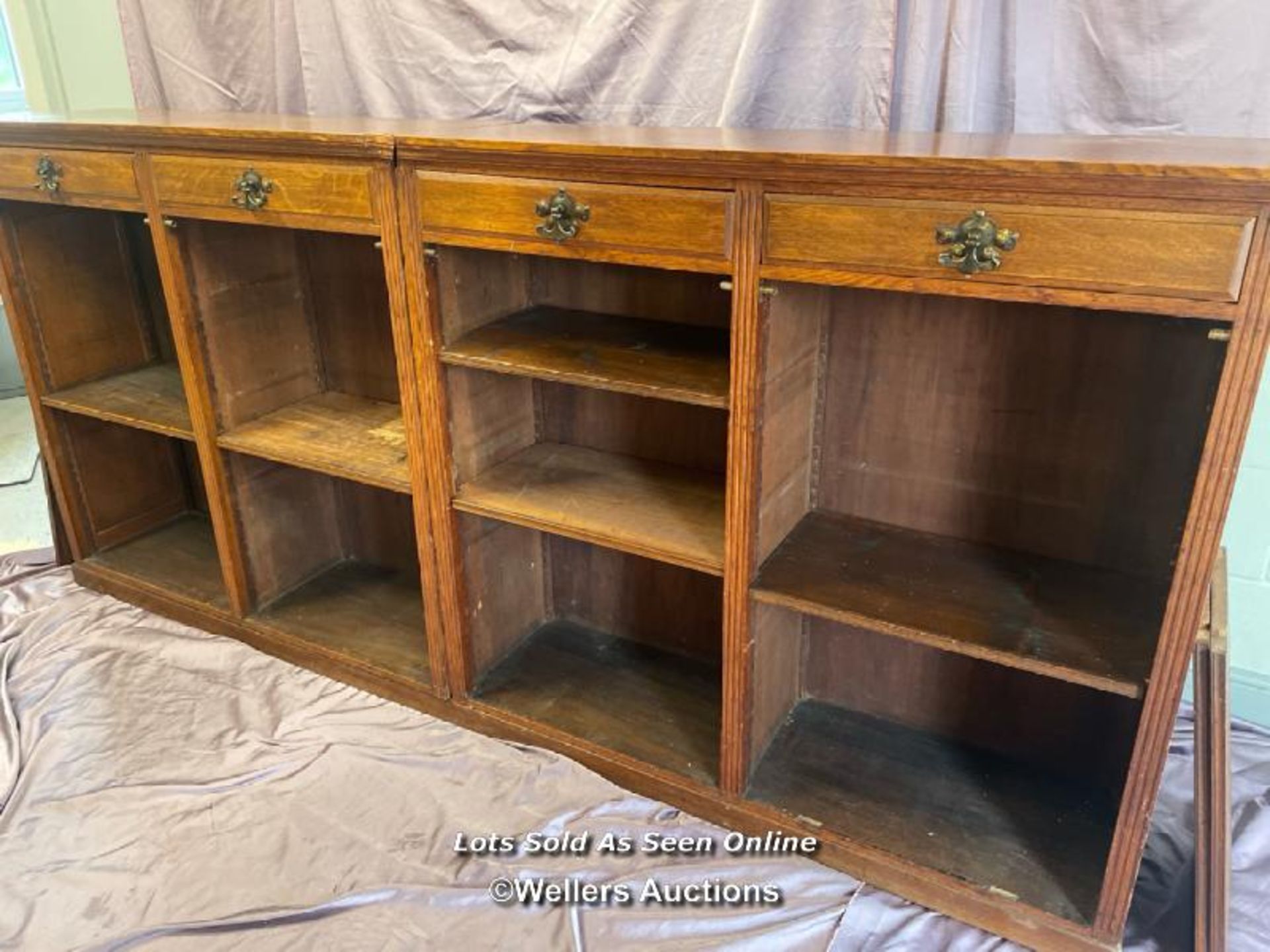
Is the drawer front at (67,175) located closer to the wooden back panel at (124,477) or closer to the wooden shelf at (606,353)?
the wooden back panel at (124,477)

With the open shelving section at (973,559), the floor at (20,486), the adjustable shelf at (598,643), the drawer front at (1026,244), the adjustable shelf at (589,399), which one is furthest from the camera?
the floor at (20,486)

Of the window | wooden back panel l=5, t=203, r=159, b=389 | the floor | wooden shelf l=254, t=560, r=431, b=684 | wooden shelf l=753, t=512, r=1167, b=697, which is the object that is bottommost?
the floor

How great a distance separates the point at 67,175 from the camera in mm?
1965

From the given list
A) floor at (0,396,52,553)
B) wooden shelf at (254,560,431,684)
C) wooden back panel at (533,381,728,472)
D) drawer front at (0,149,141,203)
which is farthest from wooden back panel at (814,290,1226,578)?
floor at (0,396,52,553)

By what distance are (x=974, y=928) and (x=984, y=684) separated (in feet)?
1.39

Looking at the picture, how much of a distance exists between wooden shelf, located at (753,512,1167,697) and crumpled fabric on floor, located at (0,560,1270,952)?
466 millimetres

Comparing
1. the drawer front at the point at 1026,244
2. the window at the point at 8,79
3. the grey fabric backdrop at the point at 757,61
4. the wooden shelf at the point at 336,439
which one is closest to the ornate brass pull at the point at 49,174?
the grey fabric backdrop at the point at 757,61

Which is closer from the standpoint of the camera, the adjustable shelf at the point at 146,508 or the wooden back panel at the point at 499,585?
→ the wooden back panel at the point at 499,585

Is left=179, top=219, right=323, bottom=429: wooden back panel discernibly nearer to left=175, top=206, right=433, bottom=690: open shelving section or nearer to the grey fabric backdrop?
left=175, top=206, right=433, bottom=690: open shelving section

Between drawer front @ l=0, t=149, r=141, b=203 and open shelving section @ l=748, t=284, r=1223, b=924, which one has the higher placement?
drawer front @ l=0, t=149, r=141, b=203

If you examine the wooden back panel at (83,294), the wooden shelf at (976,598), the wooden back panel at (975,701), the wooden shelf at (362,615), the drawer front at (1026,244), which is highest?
the drawer front at (1026,244)

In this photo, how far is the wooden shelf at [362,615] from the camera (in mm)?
2100

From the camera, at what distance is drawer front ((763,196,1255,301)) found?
41.2 inches

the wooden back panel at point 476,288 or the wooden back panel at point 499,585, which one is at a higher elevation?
the wooden back panel at point 476,288
